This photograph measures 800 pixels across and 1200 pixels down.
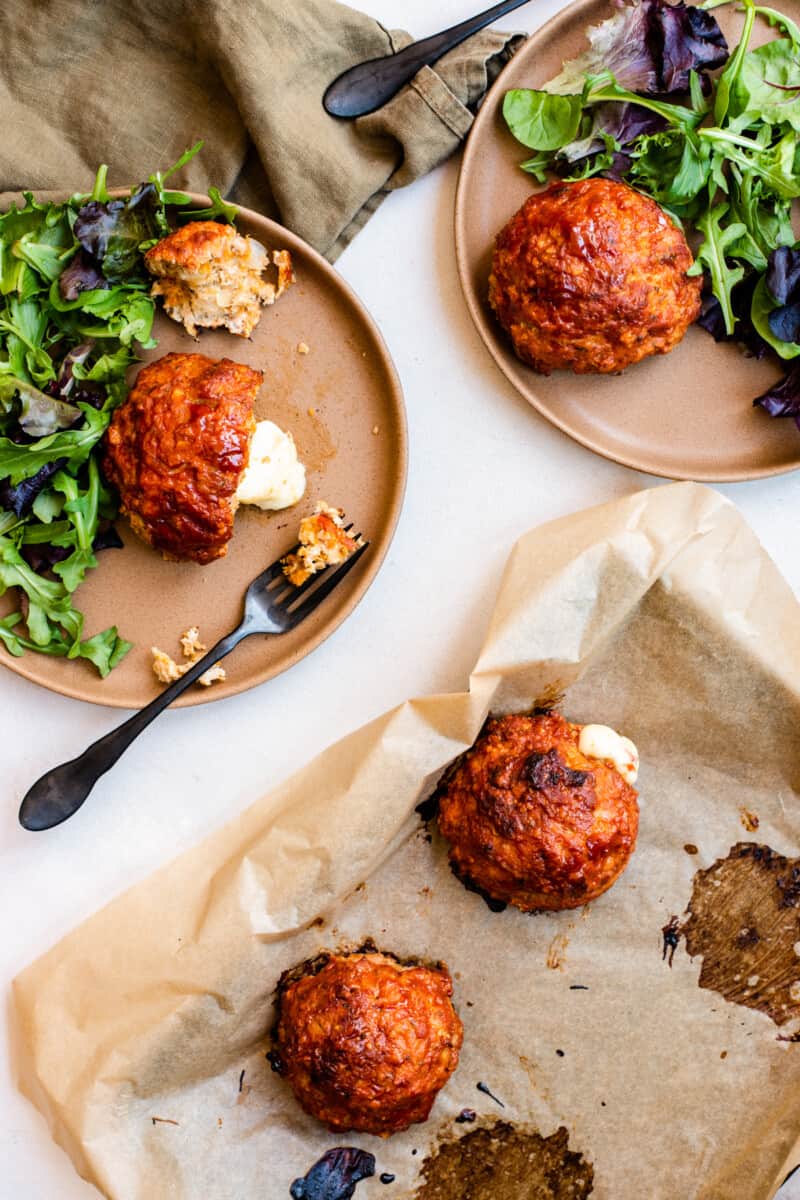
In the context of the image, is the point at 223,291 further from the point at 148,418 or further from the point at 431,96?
the point at 431,96

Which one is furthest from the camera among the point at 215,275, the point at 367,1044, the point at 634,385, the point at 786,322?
the point at 634,385

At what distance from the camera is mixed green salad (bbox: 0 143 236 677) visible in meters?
2.94

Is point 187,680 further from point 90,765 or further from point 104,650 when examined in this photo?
point 90,765

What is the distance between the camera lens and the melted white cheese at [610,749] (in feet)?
9.77

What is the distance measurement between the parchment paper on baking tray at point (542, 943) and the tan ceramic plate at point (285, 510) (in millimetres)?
489

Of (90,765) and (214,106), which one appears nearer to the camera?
(90,765)

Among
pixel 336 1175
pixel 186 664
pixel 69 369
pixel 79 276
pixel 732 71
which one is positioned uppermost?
pixel 79 276

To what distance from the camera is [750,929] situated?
3082 millimetres

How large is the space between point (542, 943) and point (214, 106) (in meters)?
2.67

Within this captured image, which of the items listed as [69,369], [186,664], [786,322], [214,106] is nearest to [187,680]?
[186,664]

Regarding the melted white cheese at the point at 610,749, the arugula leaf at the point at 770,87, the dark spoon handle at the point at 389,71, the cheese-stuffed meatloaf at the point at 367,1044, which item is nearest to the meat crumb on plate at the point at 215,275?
the dark spoon handle at the point at 389,71

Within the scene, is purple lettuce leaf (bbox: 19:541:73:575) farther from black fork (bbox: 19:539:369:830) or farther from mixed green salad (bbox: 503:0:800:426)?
mixed green salad (bbox: 503:0:800:426)

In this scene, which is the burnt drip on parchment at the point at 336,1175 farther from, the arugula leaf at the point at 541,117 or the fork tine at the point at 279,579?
the arugula leaf at the point at 541,117

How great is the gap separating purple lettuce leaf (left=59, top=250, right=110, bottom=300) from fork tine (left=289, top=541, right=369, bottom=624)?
3.44 feet
